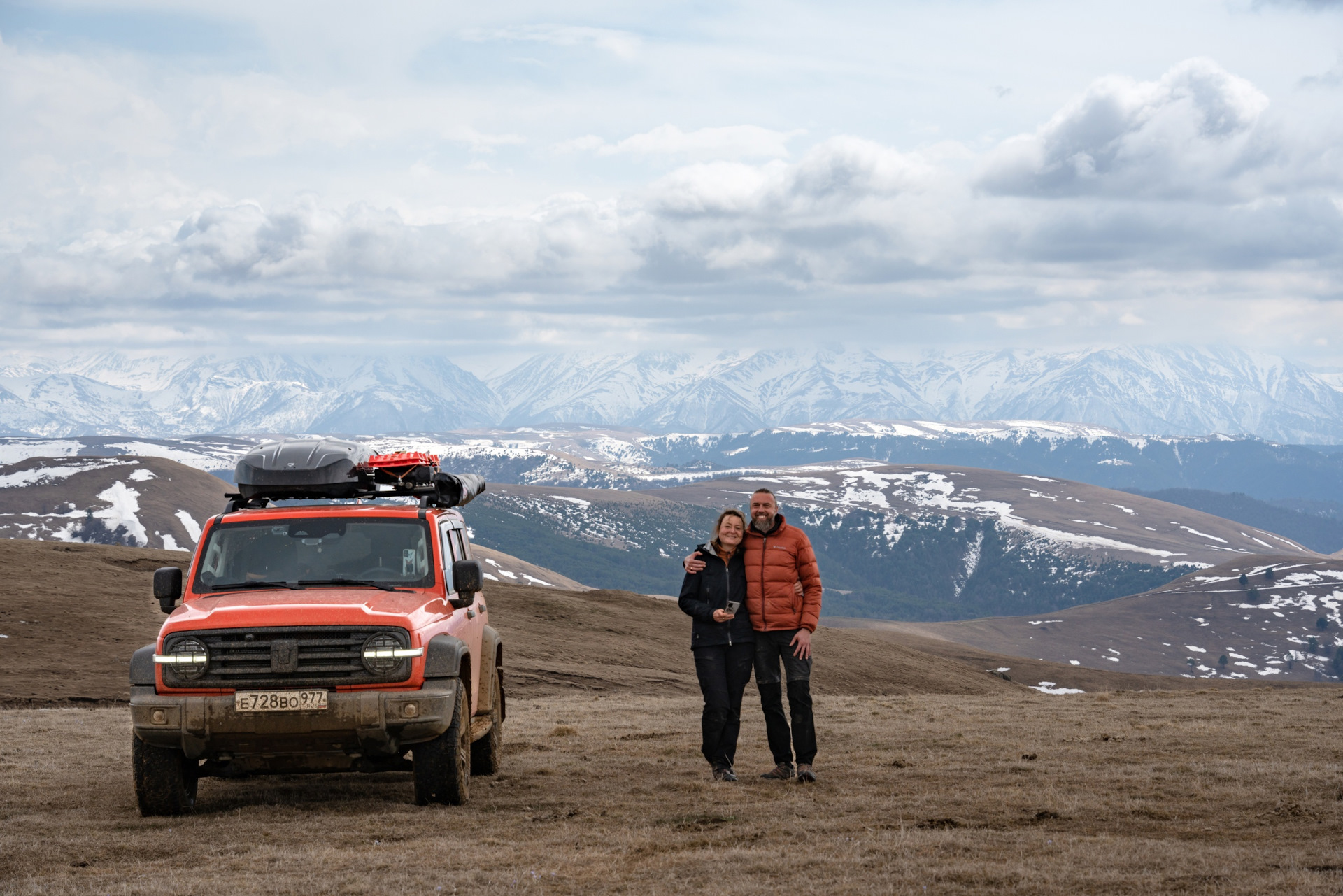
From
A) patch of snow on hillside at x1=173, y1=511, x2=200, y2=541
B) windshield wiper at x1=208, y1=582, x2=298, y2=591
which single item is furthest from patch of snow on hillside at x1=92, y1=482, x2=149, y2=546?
windshield wiper at x1=208, y1=582, x2=298, y2=591

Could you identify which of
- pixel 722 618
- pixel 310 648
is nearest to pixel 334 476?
pixel 310 648

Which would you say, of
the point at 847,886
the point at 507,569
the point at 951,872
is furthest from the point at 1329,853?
the point at 507,569

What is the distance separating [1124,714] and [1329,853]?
520 inches

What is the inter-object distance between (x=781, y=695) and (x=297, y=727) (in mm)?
4808

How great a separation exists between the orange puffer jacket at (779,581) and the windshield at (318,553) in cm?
333

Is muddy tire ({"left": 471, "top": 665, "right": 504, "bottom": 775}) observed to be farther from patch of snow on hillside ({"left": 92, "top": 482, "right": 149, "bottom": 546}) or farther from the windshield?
patch of snow on hillside ({"left": 92, "top": 482, "right": 149, "bottom": 546})

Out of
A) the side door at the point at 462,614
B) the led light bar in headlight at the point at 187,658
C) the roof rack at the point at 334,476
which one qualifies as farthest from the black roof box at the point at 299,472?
the led light bar in headlight at the point at 187,658

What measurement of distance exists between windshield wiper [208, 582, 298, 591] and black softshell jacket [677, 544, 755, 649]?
393cm

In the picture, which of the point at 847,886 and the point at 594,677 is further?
the point at 594,677

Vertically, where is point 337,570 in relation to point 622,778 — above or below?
above

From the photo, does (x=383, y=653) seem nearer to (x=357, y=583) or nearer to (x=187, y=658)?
(x=357, y=583)

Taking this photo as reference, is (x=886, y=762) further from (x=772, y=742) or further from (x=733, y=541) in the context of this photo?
(x=733, y=541)

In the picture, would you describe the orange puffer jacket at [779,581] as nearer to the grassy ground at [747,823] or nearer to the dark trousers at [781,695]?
the dark trousers at [781,695]

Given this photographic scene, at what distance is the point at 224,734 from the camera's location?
34.7 feet
